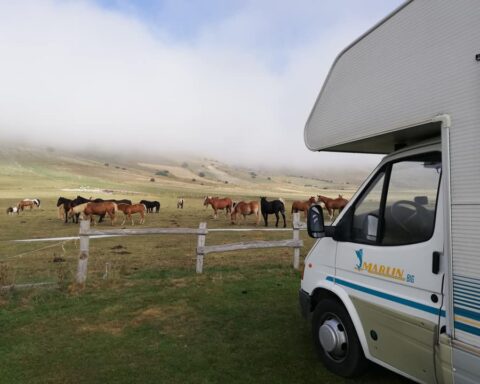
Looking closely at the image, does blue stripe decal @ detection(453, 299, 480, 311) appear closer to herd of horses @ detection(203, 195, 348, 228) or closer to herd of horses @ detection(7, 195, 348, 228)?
herd of horses @ detection(203, 195, 348, 228)

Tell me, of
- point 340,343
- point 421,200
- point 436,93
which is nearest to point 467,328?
point 421,200

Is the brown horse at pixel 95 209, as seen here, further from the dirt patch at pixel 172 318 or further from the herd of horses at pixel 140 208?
the dirt patch at pixel 172 318

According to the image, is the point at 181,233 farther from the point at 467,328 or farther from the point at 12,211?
the point at 12,211

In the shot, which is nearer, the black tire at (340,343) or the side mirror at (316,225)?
the black tire at (340,343)

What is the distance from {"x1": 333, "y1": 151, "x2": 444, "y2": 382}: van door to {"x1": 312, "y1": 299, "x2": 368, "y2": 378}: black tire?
1.07 ft

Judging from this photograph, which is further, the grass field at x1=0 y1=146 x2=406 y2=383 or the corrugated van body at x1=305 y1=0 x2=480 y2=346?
→ the grass field at x1=0 y1=146 x2=406 y2=383

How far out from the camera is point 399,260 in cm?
391

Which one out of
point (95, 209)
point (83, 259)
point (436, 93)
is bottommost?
point (83, 259)

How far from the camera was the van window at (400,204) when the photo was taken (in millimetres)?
3844

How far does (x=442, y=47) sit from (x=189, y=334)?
5.38 m

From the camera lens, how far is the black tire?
4703mm

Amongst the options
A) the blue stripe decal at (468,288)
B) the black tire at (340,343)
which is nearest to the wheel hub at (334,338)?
the black tire at (340,343)

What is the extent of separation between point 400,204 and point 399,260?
65 centimetres

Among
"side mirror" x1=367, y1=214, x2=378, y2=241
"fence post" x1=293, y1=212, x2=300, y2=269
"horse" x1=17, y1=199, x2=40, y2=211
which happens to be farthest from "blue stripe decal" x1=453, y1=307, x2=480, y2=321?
"horse" x1=17, y1=199, x2=40, y2=211
